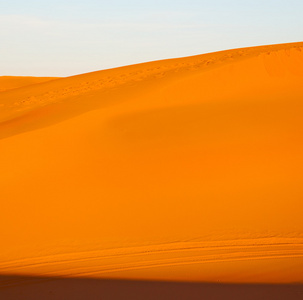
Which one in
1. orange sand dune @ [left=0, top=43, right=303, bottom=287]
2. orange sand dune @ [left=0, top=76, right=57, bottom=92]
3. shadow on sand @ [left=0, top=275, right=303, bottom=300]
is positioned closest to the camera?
shadow on sand @ [left=0, top=275, right=303, bottom=300]

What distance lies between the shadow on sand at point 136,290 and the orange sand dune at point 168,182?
22cm

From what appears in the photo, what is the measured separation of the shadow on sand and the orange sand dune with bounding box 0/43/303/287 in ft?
0.71

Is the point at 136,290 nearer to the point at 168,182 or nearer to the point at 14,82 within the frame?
the point at 168,182

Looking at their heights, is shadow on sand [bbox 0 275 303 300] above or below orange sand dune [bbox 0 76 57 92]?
below

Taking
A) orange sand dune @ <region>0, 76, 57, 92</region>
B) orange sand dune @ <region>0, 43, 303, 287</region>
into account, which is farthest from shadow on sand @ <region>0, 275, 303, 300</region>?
orange sand dune @ <region>0, 76, 57, 92</region>

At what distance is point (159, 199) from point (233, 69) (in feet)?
24.3

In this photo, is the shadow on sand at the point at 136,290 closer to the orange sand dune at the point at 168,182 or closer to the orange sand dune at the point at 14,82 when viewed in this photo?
the orange sand dune at the point at 168,182

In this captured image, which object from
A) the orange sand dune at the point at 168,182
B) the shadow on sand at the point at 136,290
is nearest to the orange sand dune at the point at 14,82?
the orange sand dune at the point at 168,182

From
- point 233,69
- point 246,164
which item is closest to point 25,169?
point 246,164

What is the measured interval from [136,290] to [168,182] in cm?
350

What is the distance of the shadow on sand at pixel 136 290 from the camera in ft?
16.9

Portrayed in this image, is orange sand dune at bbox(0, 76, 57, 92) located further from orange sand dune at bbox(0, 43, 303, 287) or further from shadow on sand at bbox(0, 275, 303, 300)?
shadow on sand at bbox(0, 275, 303, 300)

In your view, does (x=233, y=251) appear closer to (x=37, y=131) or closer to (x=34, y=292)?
(x=34, y=292)

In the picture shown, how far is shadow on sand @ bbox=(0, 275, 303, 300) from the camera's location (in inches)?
203
